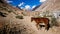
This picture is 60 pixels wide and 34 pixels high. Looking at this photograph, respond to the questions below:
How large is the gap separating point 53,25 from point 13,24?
814mm

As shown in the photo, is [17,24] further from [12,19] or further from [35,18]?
[35,18]

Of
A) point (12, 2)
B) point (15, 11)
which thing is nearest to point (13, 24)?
point (15, 11)

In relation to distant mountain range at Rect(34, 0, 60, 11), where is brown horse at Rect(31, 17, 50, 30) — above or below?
below

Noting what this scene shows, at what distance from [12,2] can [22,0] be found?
8.3 inches

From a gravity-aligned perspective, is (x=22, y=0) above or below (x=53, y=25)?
above

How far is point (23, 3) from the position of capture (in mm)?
2947

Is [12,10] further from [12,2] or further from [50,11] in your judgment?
[50,11]

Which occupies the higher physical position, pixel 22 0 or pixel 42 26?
pixel 22 0

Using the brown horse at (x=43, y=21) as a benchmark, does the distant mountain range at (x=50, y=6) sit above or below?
above

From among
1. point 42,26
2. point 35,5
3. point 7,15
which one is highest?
point 35,5

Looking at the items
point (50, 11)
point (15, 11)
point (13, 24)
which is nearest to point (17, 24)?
point (13, 24)

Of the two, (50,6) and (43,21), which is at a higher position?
(50,6)

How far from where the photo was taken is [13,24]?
2850mm

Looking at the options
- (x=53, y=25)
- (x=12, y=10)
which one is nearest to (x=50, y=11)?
(x=53, y=25)
